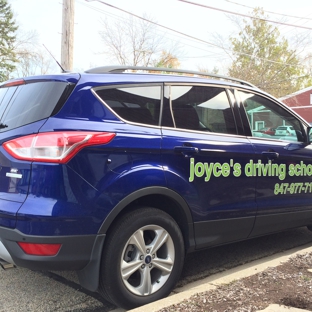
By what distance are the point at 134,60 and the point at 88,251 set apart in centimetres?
3135

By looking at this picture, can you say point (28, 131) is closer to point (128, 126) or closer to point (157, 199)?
point (128, 126)

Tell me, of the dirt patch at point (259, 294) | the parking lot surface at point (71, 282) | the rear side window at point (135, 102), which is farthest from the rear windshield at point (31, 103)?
the dirt patch at point (259, 294)

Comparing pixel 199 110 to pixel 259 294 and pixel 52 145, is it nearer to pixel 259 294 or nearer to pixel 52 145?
pixel 52 145

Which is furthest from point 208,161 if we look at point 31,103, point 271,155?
point 31,103

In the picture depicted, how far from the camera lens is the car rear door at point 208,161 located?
10.4 ft

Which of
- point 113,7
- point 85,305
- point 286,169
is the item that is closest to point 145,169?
point 85,305

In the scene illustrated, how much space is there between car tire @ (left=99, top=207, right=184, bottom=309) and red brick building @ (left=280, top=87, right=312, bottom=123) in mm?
33337

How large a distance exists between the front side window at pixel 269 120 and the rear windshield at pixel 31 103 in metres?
2.02

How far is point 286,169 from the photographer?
4.12m

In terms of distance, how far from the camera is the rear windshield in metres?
2.73

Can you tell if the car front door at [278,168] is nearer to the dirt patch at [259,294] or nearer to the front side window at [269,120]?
the front side window at [269,120]

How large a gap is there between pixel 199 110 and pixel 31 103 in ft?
5.02

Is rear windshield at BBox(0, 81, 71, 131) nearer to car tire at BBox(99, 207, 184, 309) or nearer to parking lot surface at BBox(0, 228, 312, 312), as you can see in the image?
car tire at BBox(99, 207, 184, 309)

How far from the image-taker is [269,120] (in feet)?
14.5
